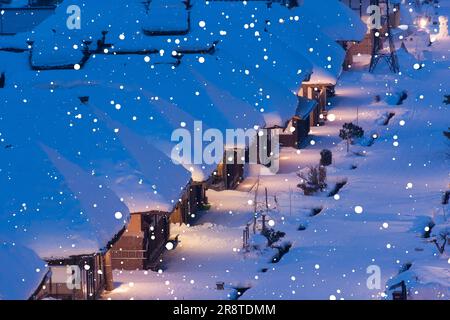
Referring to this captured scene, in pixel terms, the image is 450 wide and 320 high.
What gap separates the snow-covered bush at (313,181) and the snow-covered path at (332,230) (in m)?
0.26

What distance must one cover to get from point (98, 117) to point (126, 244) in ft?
8.55

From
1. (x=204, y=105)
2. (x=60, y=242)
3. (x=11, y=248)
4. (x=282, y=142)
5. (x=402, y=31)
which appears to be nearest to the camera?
(x=11, y=248)

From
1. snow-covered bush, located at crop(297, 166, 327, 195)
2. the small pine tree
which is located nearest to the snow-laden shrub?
snow-covered bush, located at crop(297, 166, 327, 195)

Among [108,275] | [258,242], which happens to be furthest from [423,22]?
[108,275]

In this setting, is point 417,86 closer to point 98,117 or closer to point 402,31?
point 402,31

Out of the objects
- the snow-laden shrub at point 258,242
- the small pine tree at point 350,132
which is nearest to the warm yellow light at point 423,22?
the small pine tree at point 350,132

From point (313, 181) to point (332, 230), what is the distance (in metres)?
4.47

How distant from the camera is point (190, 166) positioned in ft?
70.8

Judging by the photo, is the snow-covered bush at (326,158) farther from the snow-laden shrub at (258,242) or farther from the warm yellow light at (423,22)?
the warm yellow light at (423,22)

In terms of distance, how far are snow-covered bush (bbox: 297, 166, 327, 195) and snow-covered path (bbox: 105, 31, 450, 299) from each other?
26 cm

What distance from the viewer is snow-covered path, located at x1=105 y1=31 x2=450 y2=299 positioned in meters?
17.6

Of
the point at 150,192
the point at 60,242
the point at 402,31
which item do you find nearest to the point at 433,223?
the point at 150,192

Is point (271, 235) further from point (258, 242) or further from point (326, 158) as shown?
point (326, 158)

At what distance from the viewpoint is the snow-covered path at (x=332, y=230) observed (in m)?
17.6
